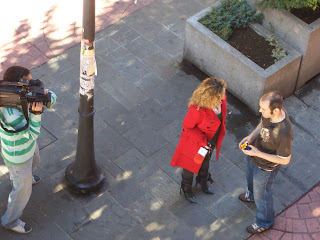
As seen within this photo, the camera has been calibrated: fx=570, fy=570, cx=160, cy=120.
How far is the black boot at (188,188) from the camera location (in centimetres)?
666

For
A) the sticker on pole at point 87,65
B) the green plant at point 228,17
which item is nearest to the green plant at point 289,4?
the green plant at point 228,17

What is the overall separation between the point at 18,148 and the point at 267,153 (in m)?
2.55

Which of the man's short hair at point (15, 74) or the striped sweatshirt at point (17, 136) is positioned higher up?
the man's short hair at point (15, 74)

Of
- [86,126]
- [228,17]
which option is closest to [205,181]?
[86,126]

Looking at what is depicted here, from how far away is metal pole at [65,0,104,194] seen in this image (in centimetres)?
554

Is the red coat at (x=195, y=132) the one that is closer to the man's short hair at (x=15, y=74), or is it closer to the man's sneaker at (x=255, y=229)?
the man's sneaker at (x=255, y=229)

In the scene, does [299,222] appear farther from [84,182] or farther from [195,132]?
[84,182]

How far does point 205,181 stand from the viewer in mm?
6832

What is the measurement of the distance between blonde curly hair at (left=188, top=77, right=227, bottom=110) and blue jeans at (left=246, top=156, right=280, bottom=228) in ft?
2.88

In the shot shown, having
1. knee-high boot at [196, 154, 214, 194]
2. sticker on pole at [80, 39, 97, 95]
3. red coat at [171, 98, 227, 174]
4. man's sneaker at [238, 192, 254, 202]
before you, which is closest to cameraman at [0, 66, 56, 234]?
sticker on pole at [80, 39, 97, 95]

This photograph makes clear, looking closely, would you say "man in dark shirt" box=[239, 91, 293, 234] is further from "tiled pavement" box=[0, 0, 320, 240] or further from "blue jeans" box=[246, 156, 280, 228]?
"tiled pavement" box=[0, 0, 320, 240]

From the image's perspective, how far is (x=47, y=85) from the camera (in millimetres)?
8211

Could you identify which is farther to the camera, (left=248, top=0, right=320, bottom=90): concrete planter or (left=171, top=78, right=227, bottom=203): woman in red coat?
(left=248, top=0, right=320, bottom=90): concrete planter

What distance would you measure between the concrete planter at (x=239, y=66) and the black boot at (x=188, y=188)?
1859 millimetres
